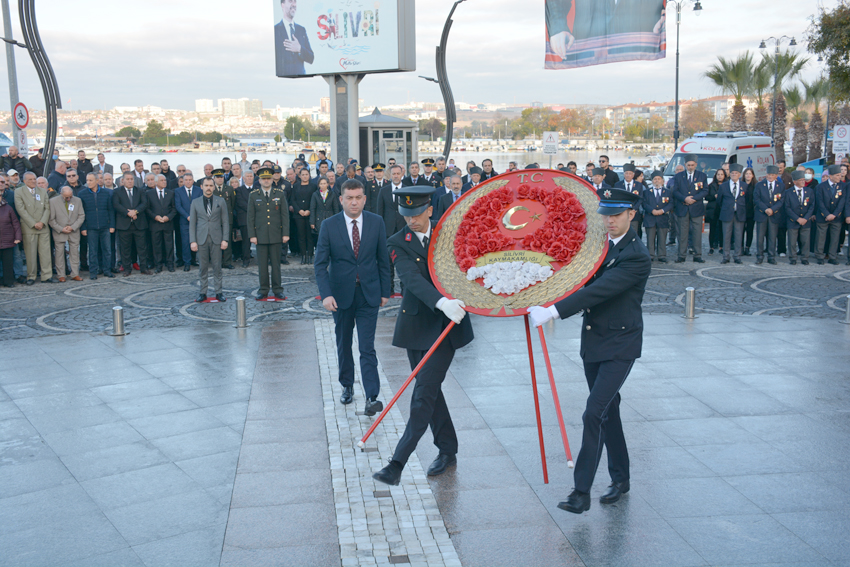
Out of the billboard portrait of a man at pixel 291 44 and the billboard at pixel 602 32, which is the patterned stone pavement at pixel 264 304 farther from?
the billboard portrait of a man at pixel 291 44

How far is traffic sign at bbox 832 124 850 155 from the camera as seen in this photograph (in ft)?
67.6

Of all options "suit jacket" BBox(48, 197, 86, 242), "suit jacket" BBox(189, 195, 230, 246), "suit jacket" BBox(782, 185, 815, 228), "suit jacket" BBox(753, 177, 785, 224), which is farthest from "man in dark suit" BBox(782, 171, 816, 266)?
"suit jacket" BBox(48, 197, 86, 242)

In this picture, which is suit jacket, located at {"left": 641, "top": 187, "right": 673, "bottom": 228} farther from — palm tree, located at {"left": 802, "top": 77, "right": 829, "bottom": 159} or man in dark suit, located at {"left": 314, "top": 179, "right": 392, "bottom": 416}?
palm tree, located at {"left": 802, "top": 77, "right": 829, "bottom": 159}

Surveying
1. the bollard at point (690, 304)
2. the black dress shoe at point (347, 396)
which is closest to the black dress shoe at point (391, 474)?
the black dress shoe at point (347, 396)

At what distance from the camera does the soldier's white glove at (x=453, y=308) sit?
4699 mm

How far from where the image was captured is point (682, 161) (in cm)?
2178

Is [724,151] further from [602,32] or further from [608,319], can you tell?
[608,319]

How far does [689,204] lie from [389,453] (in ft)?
38.7

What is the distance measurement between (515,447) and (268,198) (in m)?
7.55

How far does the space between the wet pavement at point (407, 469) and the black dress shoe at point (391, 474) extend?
11cm

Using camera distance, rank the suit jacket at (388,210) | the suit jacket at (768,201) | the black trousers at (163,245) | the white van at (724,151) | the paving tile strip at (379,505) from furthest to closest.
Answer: the white van at (724,151), the suit jacket at (768,201), the black trousers at (163,245), the suit jacket at (388,210), the paving tile strip at (379,505)

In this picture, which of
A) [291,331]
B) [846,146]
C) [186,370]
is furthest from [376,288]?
[846,146]

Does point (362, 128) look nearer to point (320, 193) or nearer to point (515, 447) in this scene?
point (320, 193)

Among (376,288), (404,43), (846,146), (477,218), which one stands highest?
(404,43)
